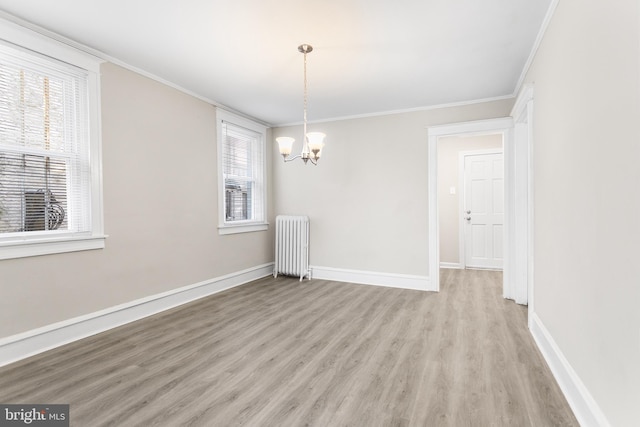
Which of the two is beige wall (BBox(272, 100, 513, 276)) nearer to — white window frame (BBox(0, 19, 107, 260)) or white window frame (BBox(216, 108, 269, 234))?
white window frame (BBox(216, 108, 269, 234))

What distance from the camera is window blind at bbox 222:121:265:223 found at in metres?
4.62

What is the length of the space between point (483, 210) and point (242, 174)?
4256 mm

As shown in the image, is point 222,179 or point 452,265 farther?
→ point 452,265

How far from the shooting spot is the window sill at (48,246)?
7.77 feet

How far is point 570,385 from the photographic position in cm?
190

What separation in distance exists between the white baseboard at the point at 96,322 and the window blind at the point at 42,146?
77 cm

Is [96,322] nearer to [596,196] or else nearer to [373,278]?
[373,278]

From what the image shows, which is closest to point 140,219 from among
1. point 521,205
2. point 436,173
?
point 436,173

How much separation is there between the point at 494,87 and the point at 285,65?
241 cm

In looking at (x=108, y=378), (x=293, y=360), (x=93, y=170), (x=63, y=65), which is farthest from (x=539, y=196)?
(x=63, y=65)

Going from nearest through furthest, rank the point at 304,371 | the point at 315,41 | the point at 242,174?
the point at 304,371, the point at 315,41, the point at 242,174

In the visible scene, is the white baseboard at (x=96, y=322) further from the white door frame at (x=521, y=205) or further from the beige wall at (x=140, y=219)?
the white door frame at (x=521, y=205)

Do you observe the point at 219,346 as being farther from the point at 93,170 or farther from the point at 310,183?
the point at 310,183

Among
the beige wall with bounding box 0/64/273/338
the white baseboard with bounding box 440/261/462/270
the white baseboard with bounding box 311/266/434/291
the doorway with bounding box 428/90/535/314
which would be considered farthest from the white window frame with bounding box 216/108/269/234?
the white baseboard with bounding box 440/261/462/270
